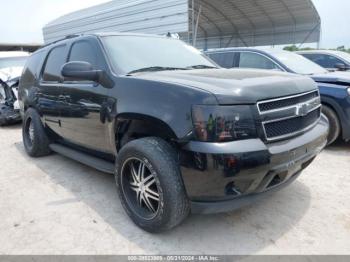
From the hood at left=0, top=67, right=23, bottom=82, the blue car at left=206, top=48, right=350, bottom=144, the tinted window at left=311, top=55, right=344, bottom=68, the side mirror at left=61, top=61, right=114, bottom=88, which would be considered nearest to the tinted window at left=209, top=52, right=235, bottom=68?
the blue car at left=206, top=48, right=350, bottom=144

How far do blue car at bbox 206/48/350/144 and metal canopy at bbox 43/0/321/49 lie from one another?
966cm

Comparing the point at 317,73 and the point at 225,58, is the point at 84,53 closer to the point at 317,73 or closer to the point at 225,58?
the point at 225,58

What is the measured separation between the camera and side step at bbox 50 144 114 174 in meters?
3.35

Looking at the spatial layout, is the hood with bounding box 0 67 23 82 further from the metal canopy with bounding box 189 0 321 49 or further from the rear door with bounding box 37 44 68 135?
the metal canopy with bounding box 189 0 321 49

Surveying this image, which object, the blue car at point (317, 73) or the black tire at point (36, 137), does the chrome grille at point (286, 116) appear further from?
the black tire at point (36, 137)

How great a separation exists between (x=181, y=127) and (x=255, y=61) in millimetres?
4445

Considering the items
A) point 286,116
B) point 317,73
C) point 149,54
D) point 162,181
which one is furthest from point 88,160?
point 317,73

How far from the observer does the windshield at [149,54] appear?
3246mm

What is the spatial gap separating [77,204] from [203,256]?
1590mm

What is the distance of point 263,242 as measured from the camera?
8.42 feet

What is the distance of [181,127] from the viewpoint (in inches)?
91.4

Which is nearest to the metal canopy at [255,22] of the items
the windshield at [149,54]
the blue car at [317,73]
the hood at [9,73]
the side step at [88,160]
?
the hood at [9,73]

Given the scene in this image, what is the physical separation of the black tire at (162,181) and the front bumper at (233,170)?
98 millimetres

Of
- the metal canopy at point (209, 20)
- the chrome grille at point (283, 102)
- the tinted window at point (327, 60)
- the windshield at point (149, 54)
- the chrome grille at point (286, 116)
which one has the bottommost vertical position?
the chrome grille at point (286, 116)
